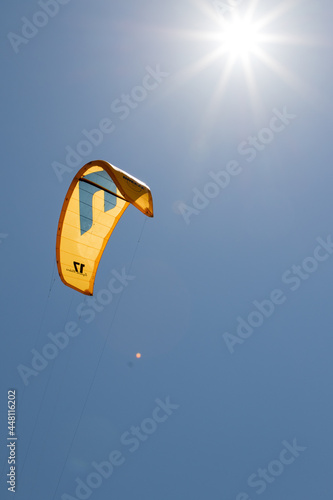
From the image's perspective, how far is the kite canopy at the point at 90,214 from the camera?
14.1m

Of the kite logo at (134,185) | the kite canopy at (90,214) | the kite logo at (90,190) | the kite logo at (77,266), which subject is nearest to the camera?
the kite logo at (134,185)

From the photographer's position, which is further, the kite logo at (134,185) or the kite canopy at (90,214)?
the kite canopy at (90,214)

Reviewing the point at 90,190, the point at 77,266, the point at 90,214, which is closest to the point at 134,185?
the point at 90,190

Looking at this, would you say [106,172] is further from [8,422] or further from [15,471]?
[15,471]

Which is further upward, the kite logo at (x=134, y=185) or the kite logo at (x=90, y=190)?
the kite logo at (x=134, y=185)

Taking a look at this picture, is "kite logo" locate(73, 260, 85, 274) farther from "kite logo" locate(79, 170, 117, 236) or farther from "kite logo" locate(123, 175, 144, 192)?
"kite logo" locate(123, 175, 144, 192)

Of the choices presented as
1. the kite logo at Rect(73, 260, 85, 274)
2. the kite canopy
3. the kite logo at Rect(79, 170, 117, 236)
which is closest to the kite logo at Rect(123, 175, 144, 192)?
the kite canopy

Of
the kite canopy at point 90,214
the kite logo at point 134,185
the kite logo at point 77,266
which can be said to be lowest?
the kite logo at point 77,266

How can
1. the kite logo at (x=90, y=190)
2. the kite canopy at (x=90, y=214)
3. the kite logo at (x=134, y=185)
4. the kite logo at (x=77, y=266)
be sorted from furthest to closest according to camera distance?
the kite logo at (x=77, y=266)
the kite logo at (x=90, y=190)
the kite canopy at (x=90, y=214)
the kite logo at (x=134, y=185)

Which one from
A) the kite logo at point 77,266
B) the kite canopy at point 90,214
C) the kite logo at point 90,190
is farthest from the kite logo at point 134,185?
the kite logo at point 77,266

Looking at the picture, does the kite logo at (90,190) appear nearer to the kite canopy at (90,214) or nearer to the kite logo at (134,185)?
the kite canopy at (90,214)

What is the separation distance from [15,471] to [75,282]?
9270 millimetres

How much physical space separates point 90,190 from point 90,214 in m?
0.86

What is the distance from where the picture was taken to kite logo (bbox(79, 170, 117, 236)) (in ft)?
48.1
